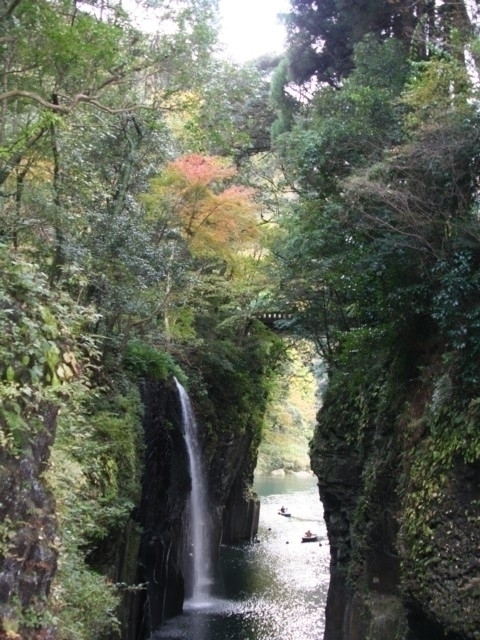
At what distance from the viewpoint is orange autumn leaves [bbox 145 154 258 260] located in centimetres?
1341

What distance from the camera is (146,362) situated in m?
12.8

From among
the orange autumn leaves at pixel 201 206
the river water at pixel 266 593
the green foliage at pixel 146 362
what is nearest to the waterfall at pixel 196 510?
the river water at pixel 266 593

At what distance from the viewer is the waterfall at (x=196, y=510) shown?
50.3 ft

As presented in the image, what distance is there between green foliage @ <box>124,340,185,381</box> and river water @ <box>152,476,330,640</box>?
208 inches

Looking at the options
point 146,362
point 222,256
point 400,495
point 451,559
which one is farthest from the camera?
point 222,256

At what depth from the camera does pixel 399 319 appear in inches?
348

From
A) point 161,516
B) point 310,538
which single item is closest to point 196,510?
point 161,516

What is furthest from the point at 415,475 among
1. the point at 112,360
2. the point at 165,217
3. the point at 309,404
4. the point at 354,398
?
the point at 309,404

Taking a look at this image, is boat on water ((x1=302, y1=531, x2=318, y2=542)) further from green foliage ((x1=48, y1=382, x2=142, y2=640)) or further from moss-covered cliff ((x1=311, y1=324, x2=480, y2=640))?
green foliage ((x1=48, y1=382, x2=142, y2=640))

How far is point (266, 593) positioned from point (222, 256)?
8.64 m

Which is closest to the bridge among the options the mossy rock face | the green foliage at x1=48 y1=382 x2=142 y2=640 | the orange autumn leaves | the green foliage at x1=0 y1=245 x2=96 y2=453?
the orange autumn leaves

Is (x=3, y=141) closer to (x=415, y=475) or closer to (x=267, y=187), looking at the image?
(x=415, y=475)

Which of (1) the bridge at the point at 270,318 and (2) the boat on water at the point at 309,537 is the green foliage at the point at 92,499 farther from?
(2) the boat on water at the point at 309,537

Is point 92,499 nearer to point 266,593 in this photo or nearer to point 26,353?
point 26,353
